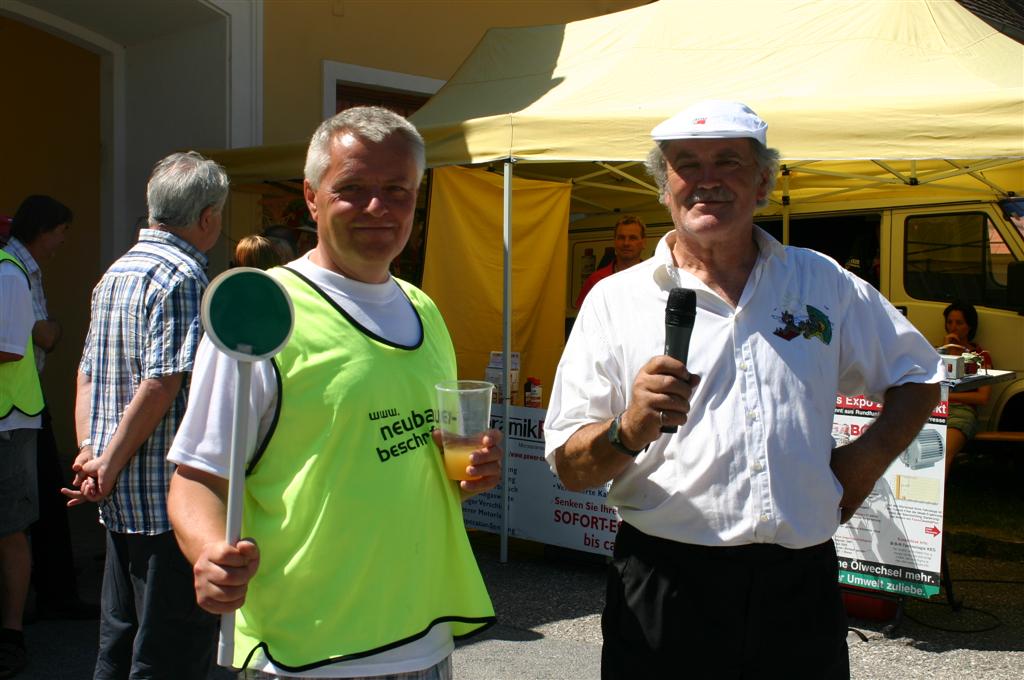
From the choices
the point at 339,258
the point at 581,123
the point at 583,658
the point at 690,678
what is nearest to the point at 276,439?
the point at 339,258

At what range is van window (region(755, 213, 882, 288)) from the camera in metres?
8.63

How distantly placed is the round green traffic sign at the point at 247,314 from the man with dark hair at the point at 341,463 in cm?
18

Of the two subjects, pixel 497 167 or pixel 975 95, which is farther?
pixel 497 167

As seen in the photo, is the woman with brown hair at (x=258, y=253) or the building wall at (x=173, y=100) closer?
the woman with brown hair at (x=258, y=253)

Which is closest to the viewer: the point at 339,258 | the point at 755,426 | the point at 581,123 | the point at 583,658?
the point at 339,258

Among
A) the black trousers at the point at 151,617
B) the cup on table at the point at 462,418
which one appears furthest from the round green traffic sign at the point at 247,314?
the black trousers at the point at 151,617

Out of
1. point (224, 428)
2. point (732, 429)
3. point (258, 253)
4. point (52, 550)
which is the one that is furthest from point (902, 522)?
point (52, 550)

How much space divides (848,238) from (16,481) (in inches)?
279

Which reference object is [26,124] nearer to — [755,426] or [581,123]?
[581,123]

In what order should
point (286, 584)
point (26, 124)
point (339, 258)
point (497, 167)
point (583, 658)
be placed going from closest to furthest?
1. point (286, 584)
2. point (339, 258)
3. point (583, 658)
4. point (497, 167)
5. point (26, 124)

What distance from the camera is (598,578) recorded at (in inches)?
231

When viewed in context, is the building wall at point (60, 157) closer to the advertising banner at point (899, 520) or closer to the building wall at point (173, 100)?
the building wall at point (173, 100)

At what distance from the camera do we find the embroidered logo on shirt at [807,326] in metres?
2.21

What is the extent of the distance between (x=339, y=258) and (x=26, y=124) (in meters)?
8.84
